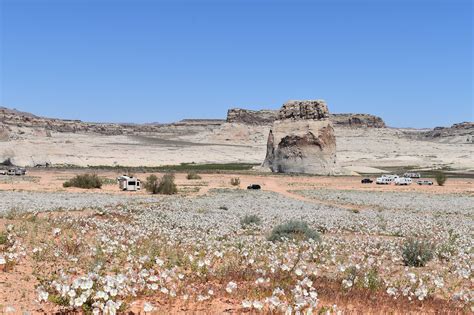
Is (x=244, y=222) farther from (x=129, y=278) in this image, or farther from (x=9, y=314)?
(x=9, y=314)

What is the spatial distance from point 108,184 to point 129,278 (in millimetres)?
48355

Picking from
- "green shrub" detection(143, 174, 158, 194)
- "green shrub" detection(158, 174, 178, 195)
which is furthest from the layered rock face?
"green shrub" detection(158, 174, 178, 195)

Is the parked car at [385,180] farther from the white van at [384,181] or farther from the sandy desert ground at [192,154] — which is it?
the sandy desert ground at [192,154]

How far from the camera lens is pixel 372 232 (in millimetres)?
21203

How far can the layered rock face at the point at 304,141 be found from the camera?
81.9 metres

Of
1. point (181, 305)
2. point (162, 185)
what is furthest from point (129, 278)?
point (162, 185)

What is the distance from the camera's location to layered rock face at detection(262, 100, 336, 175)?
81938mm

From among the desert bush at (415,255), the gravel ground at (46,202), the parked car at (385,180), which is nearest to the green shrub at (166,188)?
the gravel ground at (46,202)

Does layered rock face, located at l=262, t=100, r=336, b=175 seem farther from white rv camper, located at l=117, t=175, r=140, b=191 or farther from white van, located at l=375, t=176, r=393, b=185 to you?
white rv camper, located at l=117, t=175, r=140, b=191

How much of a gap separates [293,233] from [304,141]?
216ft

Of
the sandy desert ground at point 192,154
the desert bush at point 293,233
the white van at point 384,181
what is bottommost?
the white van at point 384,181

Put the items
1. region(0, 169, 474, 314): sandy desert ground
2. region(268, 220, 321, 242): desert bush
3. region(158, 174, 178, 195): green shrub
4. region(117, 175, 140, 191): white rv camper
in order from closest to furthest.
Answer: region(0, 169, 474, 314): sandy desert ground → region(268, 220, 321, 242): desert bush → region(158, 174, 178, 195): green shrub → region(117, 175, 140, 191): white rv camper

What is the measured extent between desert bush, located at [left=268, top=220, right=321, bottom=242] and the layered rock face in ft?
213

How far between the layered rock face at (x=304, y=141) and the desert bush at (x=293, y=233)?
65.0 metres
